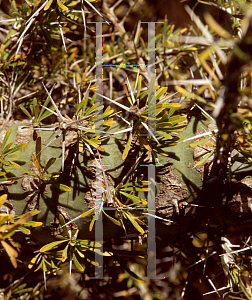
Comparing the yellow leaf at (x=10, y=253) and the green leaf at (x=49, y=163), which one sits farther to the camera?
the green leaf at (x=49, y=163)

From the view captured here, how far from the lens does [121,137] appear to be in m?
0.61

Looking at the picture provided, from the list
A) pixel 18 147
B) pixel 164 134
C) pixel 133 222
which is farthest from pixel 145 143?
pixel 18 147

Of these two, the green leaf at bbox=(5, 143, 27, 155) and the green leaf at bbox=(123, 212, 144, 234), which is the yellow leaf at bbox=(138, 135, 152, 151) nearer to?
the green leaf at bbox=(123, 212, 144, 234)

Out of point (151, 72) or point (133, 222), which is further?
point (151, 72)

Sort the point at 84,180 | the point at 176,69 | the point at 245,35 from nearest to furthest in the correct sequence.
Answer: the point at 245,35 → the point at 84,180 → the point at 176,69

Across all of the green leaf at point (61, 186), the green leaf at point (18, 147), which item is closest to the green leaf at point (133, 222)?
the green leaf at point (61, 186)

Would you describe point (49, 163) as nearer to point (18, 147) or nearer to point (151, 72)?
point (18, 147)

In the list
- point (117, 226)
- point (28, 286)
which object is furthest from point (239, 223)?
point (28, 286)

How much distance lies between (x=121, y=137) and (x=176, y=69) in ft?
1.40

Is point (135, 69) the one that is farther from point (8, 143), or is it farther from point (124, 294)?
point (124, 294)

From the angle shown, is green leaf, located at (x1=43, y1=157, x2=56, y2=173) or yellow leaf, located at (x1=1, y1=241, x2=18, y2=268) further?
green leaf, located at (x1=43, y1=157, x2=56, y2=173)

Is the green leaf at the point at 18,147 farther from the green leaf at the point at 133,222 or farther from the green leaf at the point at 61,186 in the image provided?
the green leaf at the point at 133,222

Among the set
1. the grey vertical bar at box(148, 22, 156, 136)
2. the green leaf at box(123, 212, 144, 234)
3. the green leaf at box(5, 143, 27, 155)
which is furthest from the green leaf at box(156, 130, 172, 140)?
the green leaf at box(5, 143, 27, 155)

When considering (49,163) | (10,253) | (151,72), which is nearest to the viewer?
(10,253)
